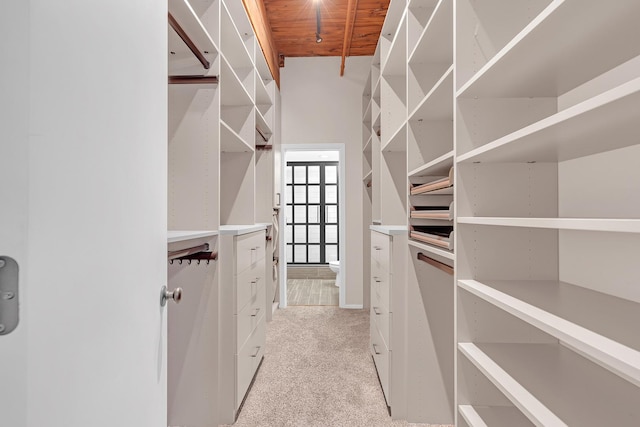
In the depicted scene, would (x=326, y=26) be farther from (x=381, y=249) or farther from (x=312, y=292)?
(x=312, y=292)

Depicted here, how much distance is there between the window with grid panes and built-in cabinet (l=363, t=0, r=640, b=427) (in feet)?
17.1

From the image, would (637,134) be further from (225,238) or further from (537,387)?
(225,238)

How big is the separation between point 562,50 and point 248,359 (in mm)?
2091

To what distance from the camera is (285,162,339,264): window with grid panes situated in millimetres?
6875

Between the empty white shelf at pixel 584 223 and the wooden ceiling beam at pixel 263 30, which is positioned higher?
the wooden ceiling beam at pixel 263 30

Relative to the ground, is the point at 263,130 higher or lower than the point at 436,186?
higher

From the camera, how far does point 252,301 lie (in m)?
2.22

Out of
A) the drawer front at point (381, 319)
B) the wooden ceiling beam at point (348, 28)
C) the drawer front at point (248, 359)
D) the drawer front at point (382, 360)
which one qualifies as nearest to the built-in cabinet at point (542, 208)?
the drawer front at point (381, 319)

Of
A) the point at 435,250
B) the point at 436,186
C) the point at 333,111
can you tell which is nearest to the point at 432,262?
the point at 435,250

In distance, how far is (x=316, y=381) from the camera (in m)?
2.25

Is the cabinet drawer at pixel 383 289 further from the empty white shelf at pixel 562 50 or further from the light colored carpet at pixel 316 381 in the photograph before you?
the empty white shelf at pixel 562 50

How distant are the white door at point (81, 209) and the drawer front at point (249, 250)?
3.41 ft

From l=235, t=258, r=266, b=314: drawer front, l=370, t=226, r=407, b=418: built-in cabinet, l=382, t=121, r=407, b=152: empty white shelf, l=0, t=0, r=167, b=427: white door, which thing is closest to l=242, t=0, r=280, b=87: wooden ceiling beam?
l=382, t=121, r=407, b=152: empty white shelf

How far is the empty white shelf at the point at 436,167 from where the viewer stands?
132 cm
